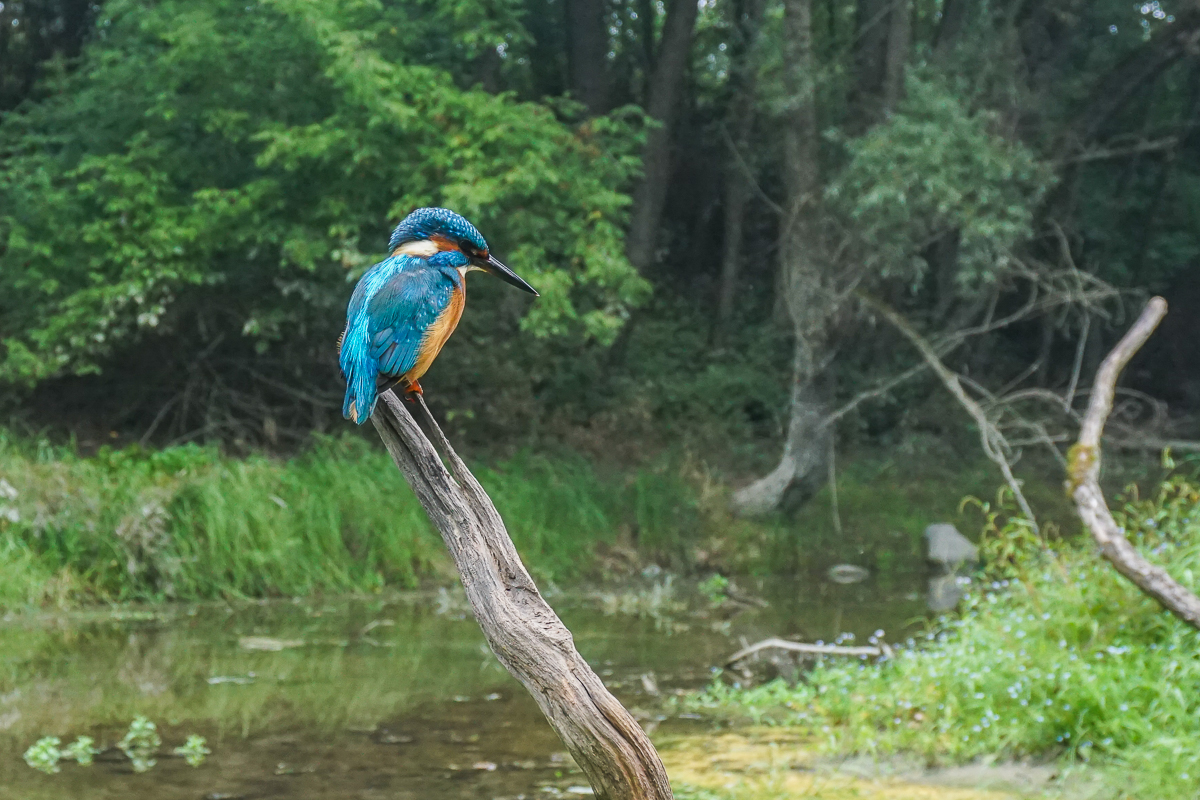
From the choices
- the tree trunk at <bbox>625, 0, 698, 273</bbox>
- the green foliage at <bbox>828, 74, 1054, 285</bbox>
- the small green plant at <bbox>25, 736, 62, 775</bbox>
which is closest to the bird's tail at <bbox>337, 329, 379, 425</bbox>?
the small green plant at <bbox>25, 736, 62, 775</bbox>

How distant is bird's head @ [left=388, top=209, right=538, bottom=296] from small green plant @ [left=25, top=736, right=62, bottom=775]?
3041mm

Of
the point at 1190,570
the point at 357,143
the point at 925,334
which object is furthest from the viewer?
the point at 925,334

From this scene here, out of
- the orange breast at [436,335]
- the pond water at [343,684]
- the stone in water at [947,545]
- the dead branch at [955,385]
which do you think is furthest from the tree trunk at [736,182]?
the orange breast at [436,335]

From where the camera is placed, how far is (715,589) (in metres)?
9.02

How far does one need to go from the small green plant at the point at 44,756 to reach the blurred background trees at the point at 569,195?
14.8 ft

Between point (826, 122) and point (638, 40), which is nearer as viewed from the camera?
point (826, 122)

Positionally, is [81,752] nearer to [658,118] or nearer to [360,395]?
[360,395]

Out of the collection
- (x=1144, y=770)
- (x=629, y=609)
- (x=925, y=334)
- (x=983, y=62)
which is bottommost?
(x=629, y=609)

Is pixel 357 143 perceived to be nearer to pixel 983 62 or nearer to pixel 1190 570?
pixel 983 62

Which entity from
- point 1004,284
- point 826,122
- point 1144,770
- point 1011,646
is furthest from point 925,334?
point 1144,770

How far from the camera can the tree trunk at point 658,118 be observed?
38.0 ft

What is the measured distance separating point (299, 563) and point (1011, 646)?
5.03 m

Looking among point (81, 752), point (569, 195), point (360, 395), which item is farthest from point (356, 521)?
point (360, 395)

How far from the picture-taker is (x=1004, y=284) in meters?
10.5
